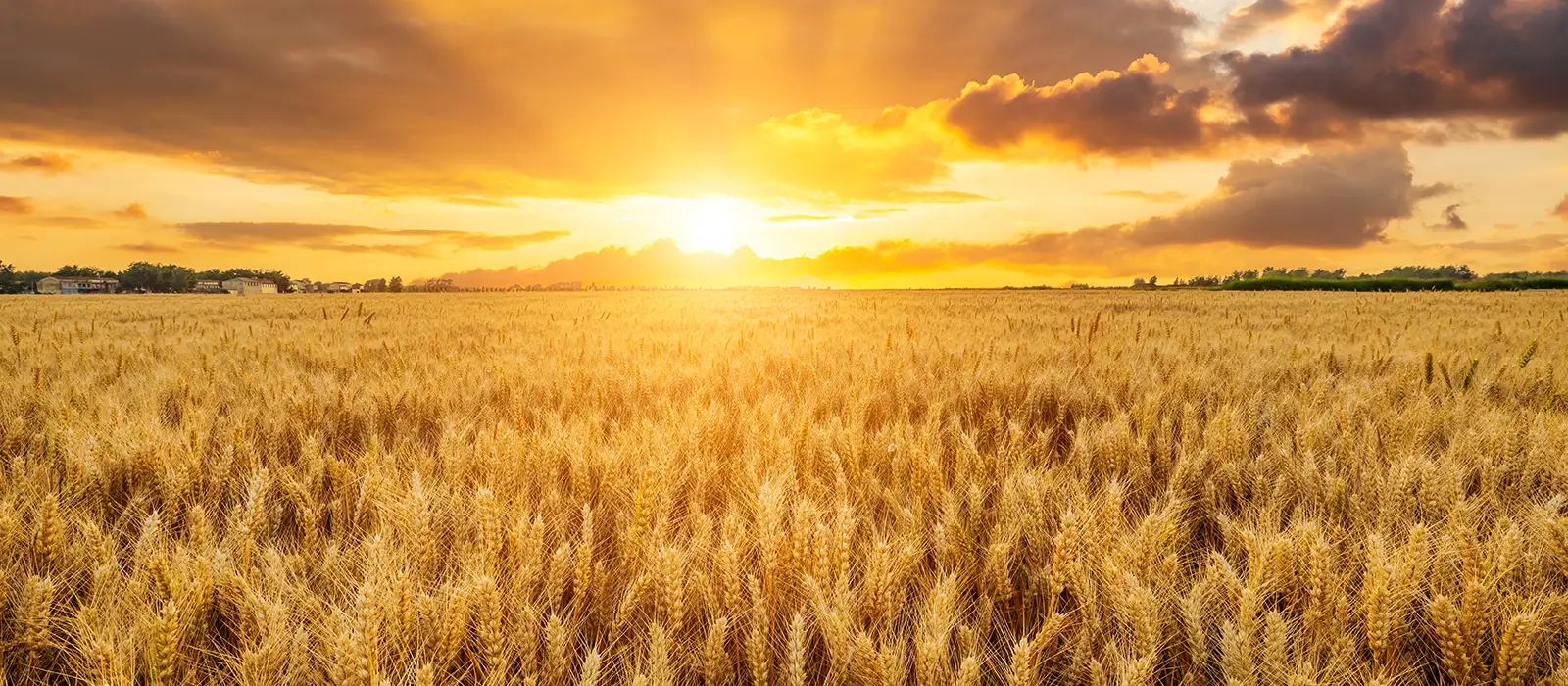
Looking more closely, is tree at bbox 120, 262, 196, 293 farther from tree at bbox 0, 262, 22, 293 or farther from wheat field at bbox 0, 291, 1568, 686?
wheat field at bbox 0, 291, 1568, 686

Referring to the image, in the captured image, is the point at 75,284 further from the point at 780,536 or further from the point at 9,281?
the point at 780,536

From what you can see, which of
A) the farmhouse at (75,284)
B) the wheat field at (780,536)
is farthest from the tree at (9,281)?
the wheat field at (780,536)

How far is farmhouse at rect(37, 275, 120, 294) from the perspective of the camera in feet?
341

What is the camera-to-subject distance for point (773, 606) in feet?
4.55

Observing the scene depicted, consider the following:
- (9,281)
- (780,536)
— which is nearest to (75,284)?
(9,281)

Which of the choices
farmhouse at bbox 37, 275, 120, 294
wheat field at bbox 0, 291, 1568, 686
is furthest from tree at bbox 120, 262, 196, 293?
wheat field at bbox 0, 291, 1568, 686

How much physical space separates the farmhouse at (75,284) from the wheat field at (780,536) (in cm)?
14379

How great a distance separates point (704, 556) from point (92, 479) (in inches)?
77.7

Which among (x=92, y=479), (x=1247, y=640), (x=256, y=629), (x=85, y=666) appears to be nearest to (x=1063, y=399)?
(x=1247, y=640)

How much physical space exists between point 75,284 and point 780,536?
503 ft

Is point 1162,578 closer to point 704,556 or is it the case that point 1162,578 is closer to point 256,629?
point 704,556

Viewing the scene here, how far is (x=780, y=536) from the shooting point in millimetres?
1511

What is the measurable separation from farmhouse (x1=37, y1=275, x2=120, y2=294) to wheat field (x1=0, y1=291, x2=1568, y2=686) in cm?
14379

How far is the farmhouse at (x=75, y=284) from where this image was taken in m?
104
